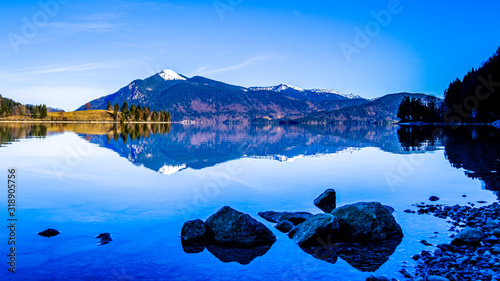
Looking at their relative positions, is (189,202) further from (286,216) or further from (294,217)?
(294,217)

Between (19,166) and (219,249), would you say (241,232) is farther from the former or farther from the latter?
(19,166)

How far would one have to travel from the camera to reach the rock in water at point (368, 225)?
15109mm

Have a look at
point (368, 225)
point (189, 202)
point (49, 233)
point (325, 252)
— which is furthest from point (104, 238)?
point (368, 225)

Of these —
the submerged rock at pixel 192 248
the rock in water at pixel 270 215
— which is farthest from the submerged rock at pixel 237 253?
the rock in water at pixel 270 215

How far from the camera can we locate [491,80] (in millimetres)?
131625

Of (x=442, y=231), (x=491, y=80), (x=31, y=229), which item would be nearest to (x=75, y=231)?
(x=31, y=229)

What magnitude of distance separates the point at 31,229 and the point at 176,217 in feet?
19.6

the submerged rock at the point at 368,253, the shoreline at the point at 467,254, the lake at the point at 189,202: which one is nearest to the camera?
the shoreline at the point at 467,254

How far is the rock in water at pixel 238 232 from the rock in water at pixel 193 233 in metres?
0.33

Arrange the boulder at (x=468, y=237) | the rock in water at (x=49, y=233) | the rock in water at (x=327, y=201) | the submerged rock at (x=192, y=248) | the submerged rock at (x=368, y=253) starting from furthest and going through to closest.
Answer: the rock in water at (x=327, y=201) → the rock in water at (x=49, y=233) → the submerged rock at (x=192, y=248) → the boulder at (x=468, y=237) → the submerged rock at (x=368, y=253)

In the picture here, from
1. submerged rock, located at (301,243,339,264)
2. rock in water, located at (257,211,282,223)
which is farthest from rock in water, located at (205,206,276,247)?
rock in water, located at (257,211,282,223)

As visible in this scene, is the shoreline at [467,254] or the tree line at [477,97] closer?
the shoreline at [467,254]

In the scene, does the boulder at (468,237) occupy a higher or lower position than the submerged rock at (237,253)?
higher

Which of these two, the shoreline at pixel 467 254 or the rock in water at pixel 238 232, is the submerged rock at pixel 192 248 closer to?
the rock in water at pixel 238 232
